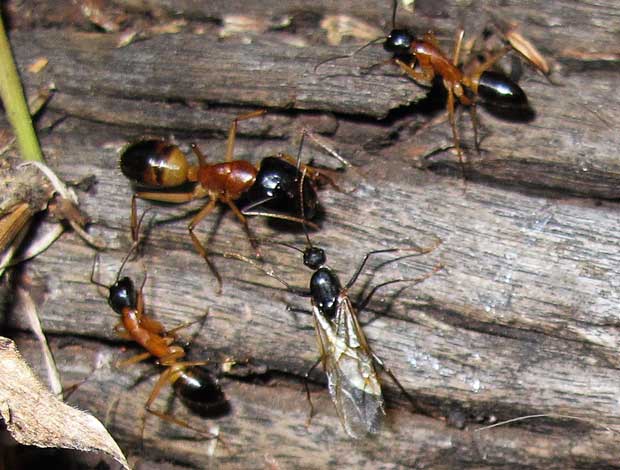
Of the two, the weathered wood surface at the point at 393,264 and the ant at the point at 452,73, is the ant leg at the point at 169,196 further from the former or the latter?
the ant at the point at 452,73

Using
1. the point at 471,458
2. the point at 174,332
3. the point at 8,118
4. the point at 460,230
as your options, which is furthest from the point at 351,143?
the point at 8,118

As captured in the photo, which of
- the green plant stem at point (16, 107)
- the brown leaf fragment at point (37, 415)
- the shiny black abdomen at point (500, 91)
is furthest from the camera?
the green plant stem at point (16, 107)

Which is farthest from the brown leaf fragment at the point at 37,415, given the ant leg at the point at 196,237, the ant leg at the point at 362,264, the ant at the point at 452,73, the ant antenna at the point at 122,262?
the ant at the point at 452,73

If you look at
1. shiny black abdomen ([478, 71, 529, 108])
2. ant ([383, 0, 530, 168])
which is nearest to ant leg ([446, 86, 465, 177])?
ant ([383, 0, 530, 168])

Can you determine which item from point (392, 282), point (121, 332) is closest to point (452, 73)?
point (392, 282)

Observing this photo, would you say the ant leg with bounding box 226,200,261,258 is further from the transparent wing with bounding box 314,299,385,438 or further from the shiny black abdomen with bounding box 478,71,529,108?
the shiny black abdomen with bounding box 478,71,529,108

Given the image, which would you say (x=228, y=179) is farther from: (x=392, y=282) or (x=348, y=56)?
(x=392, y=282)

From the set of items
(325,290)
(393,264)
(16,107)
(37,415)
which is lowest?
(37,415)
